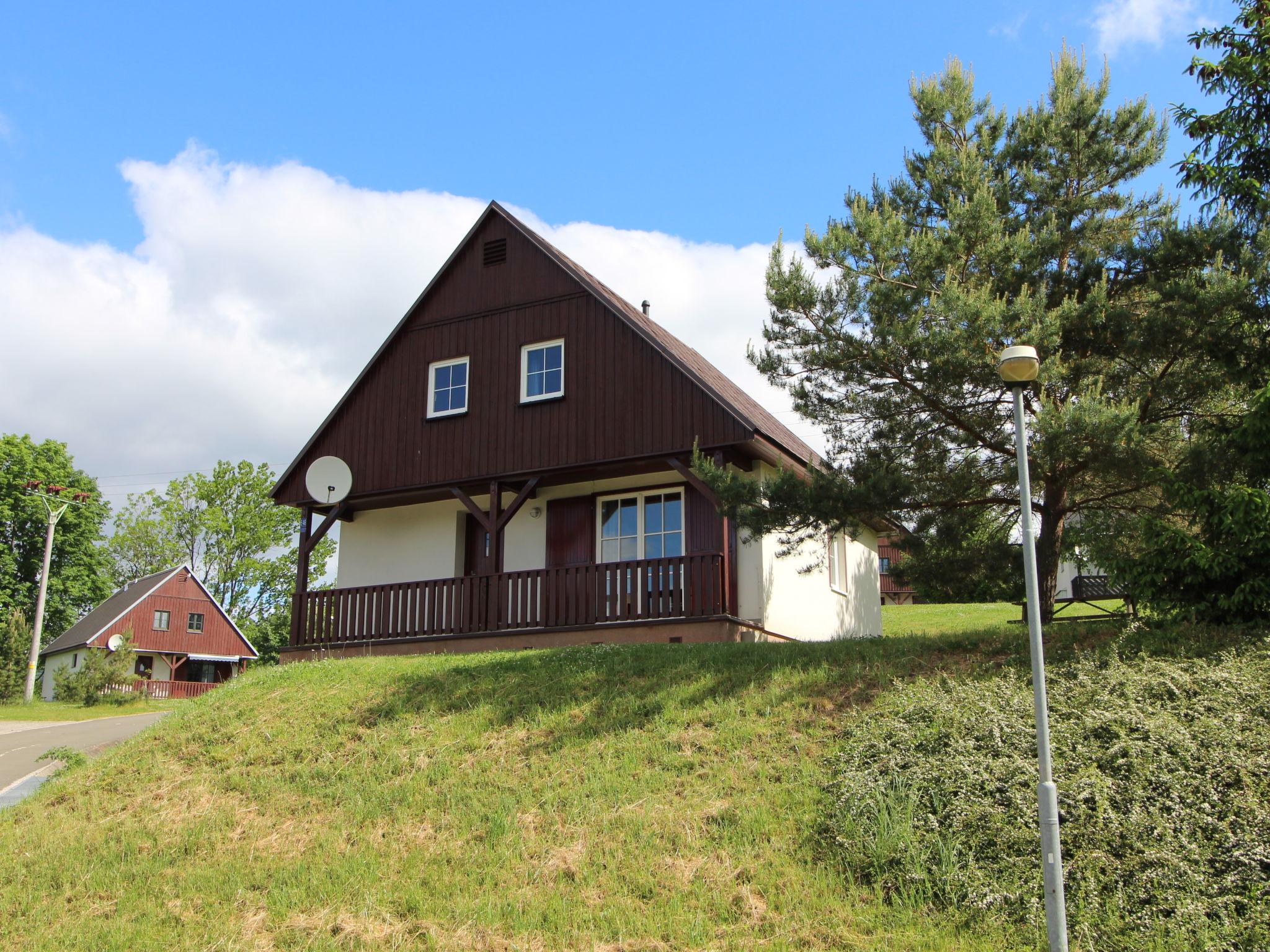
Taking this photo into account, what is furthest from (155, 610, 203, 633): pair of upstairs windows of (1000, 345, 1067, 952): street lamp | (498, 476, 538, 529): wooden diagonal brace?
(1000, 345, 1067, 952): street lamp

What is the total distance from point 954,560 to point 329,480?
10.9m

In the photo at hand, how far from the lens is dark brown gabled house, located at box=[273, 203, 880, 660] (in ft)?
53.3

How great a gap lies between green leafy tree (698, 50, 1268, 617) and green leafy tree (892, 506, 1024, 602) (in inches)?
13.1

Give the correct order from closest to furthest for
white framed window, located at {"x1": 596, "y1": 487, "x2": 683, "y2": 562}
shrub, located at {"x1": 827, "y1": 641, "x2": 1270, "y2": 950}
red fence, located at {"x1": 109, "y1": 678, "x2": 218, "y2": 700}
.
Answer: shrub, located at {"x1": 827, "y1": 641, "x2": 1270, "y2": 950}
white framed window, located at {"x1": 596, "y1": 487, "x2": 683, "y2": 562}
red fence, located at {"x1": 109, "y1": 678, "x2": 218, "y2": 700}

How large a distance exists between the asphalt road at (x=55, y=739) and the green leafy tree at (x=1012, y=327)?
9.84 metres

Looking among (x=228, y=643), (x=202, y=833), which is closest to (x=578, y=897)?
(x=202, y=833)

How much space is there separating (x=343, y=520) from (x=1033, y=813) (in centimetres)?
1459

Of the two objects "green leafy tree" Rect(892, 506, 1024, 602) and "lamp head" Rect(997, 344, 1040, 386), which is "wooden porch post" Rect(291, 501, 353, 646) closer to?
"green leafy tree" Rect(892, 506, 1024, 602)

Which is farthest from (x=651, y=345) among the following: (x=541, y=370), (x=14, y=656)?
(x=14, y=656)

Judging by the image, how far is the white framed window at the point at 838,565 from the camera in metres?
19.9

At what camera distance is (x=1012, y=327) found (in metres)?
12.2

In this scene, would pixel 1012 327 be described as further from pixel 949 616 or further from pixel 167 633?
pixel 167 633

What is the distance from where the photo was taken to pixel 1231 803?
Result: 25.3 ft

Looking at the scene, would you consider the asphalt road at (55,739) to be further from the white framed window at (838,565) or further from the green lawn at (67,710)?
the white framed window at (838,565)
